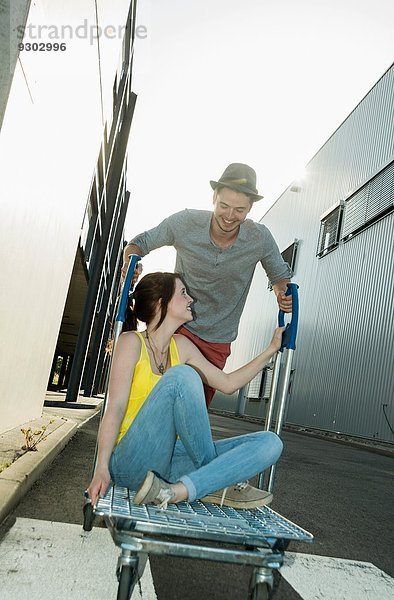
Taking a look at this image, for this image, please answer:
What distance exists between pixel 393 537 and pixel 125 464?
2.50 meters

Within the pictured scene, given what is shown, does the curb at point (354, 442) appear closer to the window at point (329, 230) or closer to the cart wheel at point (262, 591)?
the window at point (329, 230)

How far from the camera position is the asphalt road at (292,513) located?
2.78m

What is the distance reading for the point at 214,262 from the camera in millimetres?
3959

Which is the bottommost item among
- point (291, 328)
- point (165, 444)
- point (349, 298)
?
point (165, 444)

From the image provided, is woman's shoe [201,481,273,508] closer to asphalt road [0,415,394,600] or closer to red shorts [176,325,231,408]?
asphalt road [0,415,394,600]

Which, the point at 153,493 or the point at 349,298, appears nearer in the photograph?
the point at 153,493

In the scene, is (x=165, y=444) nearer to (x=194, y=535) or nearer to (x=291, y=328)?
(x=194, y=535)

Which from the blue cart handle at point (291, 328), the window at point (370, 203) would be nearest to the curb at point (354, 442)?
the window at point (370, 203)

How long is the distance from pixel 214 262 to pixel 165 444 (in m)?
1.56

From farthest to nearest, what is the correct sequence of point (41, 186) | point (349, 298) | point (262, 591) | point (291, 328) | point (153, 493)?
point (349, 298)
point (41, 186)
point (291, 328)
point (153, 493)
point (262, 591)

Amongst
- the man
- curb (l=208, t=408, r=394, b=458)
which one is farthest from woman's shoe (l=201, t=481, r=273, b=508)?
curb (l=208, t=408, r=394, b=458)

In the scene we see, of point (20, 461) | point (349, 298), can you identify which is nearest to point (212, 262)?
point (20, 461)

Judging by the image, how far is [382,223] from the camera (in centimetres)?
1736

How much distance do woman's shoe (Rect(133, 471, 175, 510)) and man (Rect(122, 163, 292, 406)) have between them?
5.31ft
